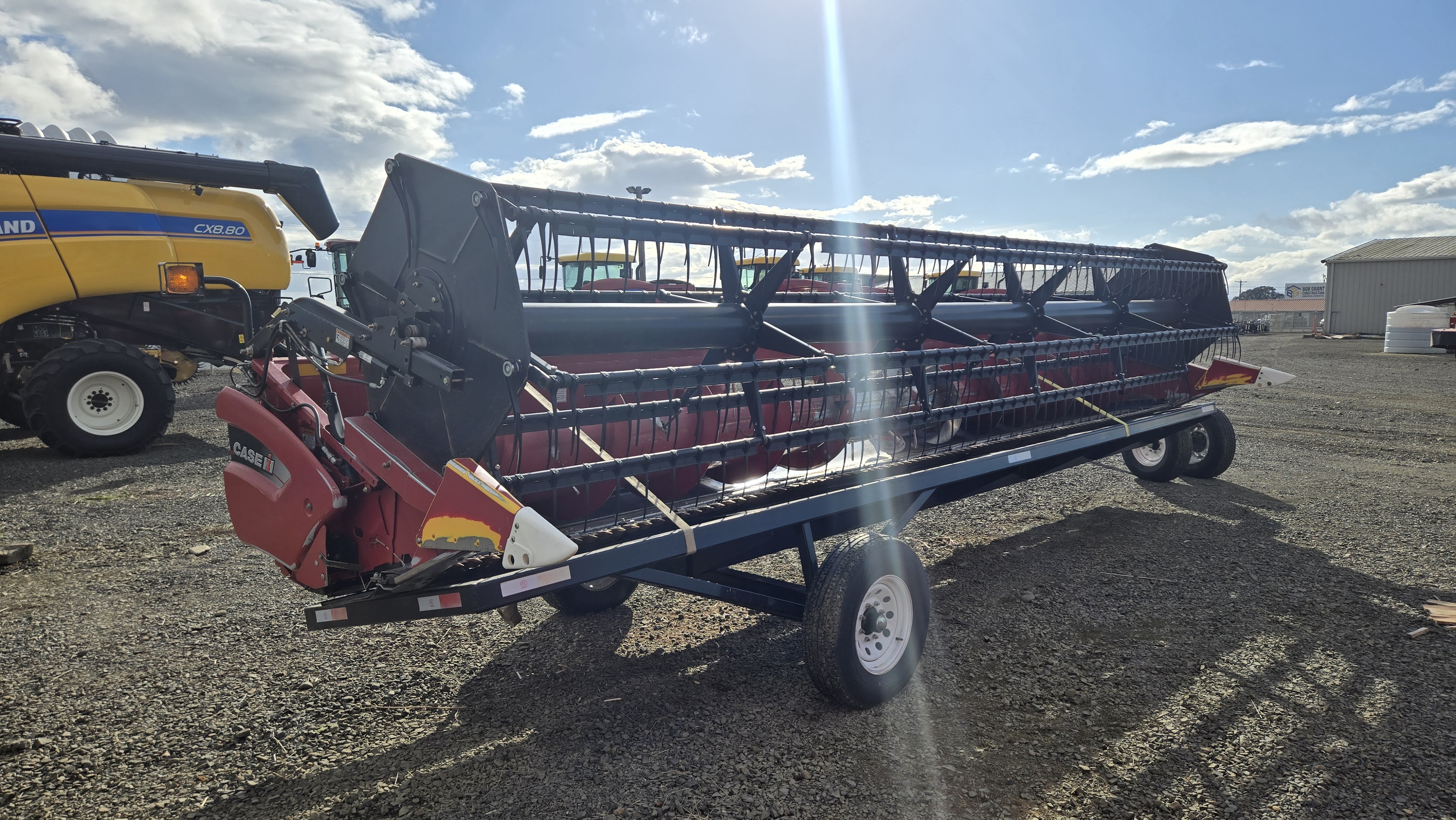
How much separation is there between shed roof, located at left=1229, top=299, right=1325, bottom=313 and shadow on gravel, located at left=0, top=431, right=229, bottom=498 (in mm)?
51250

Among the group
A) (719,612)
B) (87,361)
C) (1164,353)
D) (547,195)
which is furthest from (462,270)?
(87,361)

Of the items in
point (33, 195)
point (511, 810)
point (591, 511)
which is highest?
point (33, 195)

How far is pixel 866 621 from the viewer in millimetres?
3109

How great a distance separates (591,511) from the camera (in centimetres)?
314

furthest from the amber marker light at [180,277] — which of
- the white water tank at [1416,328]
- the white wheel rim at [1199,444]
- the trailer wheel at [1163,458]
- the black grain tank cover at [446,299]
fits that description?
the white water tank at [1416,328]

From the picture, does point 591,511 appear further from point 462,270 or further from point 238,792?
point 238,792

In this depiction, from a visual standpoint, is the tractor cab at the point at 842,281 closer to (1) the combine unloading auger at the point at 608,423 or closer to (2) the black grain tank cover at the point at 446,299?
(1) the combine unloading auger at the point at 608,423

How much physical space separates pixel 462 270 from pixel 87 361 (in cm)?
656

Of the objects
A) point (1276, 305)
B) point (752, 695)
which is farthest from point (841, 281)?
point (1276, 305)

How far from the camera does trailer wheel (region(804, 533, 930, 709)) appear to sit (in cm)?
288

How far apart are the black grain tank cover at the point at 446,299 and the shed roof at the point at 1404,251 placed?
40.3 metres

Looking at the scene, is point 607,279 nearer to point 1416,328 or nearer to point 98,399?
point 98,399

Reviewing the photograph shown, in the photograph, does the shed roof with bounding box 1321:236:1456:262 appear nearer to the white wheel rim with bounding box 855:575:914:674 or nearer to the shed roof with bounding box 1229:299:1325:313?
the shed roof with bounding box 1229:299:1325:313

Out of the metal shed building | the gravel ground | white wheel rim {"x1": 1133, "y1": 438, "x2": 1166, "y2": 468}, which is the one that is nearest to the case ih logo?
the gravel ground
